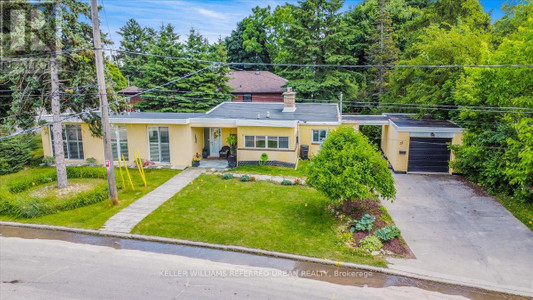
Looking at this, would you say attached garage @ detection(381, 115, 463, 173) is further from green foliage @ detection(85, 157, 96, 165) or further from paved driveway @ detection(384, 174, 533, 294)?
green foliage @ detection(85, 157, 96, 165)

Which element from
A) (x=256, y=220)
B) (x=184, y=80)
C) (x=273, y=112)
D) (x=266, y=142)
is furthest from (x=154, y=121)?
(x=184, y=80)

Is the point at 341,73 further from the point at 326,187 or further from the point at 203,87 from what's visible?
the point at 326,187

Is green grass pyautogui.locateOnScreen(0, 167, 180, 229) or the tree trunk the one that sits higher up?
the tree trunk

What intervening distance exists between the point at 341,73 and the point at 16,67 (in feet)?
73.7

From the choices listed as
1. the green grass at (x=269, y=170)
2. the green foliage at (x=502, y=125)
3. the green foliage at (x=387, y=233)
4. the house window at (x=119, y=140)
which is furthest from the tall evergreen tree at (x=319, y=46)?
the green foliage at (x=387, y=233)

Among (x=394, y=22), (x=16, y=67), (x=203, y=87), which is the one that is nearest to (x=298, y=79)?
(x=203, y=87)

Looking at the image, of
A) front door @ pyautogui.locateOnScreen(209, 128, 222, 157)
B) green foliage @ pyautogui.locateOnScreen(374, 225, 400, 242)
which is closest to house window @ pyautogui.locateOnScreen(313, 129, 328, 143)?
front door @ pyautogui.locateOnScreen(209, 128, 222, 157)

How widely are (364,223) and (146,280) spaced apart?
22.4 ft

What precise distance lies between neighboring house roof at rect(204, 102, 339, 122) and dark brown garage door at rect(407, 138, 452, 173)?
4438 mm

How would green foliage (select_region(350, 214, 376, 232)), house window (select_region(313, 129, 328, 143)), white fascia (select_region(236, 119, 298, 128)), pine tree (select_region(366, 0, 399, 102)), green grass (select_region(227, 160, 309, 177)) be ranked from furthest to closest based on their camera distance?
pine tree (select_region(366, 0, 399, 102)), house window (select_region(313, 129, 328, 143)), white fascia (select_region(236, 119, 298, 128)), green grass (select_region(227, 160, 309, 177)), green foliage (select_region(350, 214, 376, 232))

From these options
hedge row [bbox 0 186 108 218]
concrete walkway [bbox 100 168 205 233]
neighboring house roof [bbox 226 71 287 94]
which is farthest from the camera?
neighboring house roof [bbox 226 71 287 94]

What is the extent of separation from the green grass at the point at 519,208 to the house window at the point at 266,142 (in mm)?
9884

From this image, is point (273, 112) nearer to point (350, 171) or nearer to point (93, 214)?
point (350, 171)

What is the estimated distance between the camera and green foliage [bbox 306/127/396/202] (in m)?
11.2
